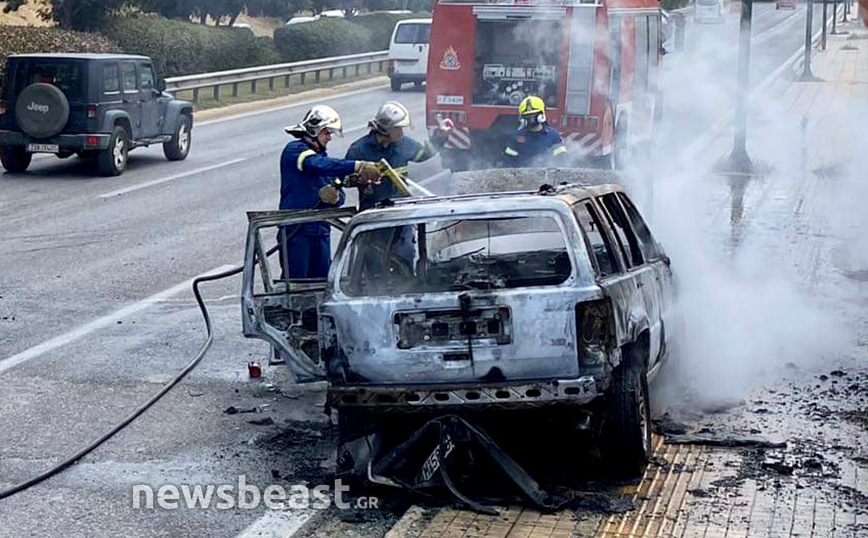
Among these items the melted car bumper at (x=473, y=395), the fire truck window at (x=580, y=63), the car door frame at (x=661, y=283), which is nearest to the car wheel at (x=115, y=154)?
the fire truck window at (x=580, y=63)

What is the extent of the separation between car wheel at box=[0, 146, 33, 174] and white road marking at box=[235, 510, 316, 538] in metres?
14.6

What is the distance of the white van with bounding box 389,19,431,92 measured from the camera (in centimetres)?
3706

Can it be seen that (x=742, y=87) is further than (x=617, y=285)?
Yes

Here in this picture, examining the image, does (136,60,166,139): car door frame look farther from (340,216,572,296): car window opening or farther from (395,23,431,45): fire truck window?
(395,23,431,45): fire truck window

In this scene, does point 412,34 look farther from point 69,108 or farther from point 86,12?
point 69,108

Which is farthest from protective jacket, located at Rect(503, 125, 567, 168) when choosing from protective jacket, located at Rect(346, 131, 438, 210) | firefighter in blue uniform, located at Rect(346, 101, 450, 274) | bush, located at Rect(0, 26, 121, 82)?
bush, located at Rect(0, 26, 121, 82)

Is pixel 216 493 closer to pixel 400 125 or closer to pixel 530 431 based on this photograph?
pixel 530 431

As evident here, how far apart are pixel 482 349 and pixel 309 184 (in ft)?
9.71

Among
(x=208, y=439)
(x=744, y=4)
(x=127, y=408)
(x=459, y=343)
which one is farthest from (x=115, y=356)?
(x=744, y=4)

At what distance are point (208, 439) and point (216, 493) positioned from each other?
3.15ft

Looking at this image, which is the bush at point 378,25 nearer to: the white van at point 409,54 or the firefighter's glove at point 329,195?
the white van at point 409,54

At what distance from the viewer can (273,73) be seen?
35.3 m

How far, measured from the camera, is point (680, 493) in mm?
6945

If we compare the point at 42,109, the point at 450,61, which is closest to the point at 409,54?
the point at 42,109
